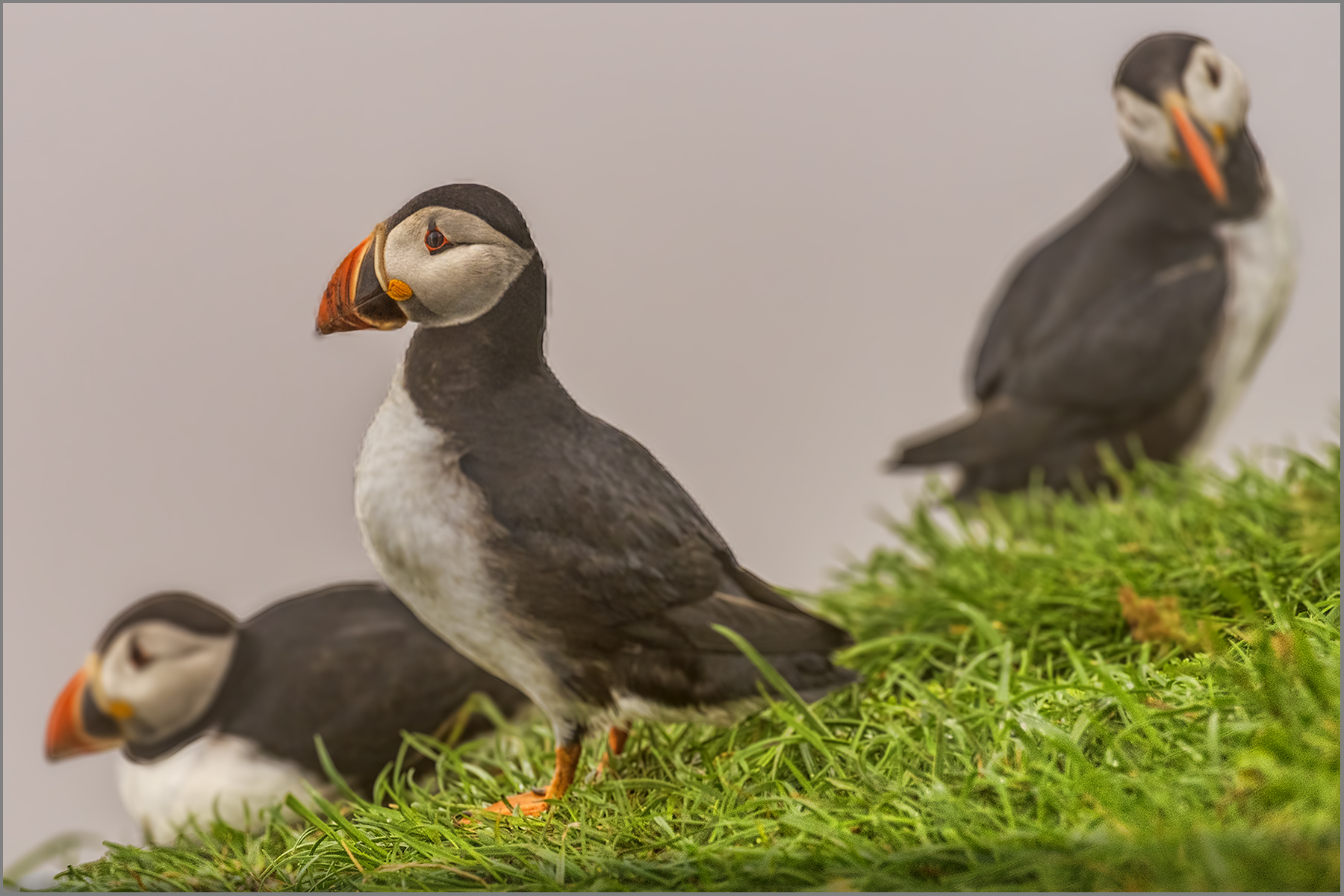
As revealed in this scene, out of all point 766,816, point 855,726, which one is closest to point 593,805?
point 766,816

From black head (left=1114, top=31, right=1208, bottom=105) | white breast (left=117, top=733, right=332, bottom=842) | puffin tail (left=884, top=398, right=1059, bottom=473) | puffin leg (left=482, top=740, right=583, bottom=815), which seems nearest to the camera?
puffin leg (left=482, top=740, right=583, bottom=815)

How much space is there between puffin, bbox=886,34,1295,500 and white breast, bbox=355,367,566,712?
143 cm

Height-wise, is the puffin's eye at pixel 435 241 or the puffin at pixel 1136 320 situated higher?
the puffin's eye at pixel 435 241

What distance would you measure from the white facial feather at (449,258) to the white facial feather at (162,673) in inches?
33.0

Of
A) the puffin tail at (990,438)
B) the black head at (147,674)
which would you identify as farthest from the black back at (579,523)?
the puffin tail at (990,438)

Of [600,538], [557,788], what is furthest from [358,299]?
[557,788]

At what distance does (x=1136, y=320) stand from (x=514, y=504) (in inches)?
63.8

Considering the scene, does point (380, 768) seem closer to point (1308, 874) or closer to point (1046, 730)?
point (1046, 730)

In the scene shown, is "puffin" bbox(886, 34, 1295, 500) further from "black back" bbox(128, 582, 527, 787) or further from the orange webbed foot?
the orange webbed foot

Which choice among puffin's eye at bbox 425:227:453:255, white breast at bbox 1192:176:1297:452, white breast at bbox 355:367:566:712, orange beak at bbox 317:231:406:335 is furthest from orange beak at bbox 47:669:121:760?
white breast at bbox 1192:176:1297:452

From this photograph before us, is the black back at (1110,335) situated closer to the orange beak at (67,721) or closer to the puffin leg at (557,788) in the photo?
the puffin leg at (557,788)

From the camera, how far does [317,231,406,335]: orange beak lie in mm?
1255

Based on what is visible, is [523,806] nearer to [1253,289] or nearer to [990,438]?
[990,438]

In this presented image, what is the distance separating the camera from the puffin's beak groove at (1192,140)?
202 cm
